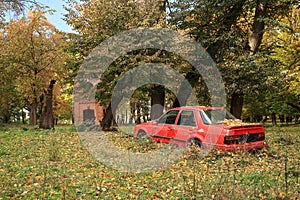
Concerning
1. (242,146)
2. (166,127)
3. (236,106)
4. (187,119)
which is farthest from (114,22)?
(242,146)

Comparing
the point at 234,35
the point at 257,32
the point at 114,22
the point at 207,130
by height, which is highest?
the point at 114,22

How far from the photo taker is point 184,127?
10.4 m

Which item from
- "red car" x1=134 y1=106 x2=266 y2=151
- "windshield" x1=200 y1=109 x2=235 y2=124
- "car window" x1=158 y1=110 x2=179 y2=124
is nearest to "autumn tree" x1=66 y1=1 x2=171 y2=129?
"car window" x1=158 y1=110 x2=179 y2=124

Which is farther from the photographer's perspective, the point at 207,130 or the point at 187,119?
the point at 187,119

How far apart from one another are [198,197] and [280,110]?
29200 mm

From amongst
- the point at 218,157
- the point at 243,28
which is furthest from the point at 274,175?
the point at 243,28

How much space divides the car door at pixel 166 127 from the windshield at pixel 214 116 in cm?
134

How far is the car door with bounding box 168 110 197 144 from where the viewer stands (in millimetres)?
10062

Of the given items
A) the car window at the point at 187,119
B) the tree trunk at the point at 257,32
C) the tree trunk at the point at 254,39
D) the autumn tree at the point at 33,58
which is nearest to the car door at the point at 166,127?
the car window at the point at 187,119

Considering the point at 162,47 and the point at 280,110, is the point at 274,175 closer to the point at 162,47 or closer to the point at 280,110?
the point at 162,47

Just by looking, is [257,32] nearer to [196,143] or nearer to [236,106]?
[236,106]

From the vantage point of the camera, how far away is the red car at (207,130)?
29.0ft

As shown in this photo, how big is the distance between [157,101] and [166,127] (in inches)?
381

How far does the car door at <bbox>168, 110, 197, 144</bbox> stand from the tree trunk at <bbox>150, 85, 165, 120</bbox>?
8694mm
